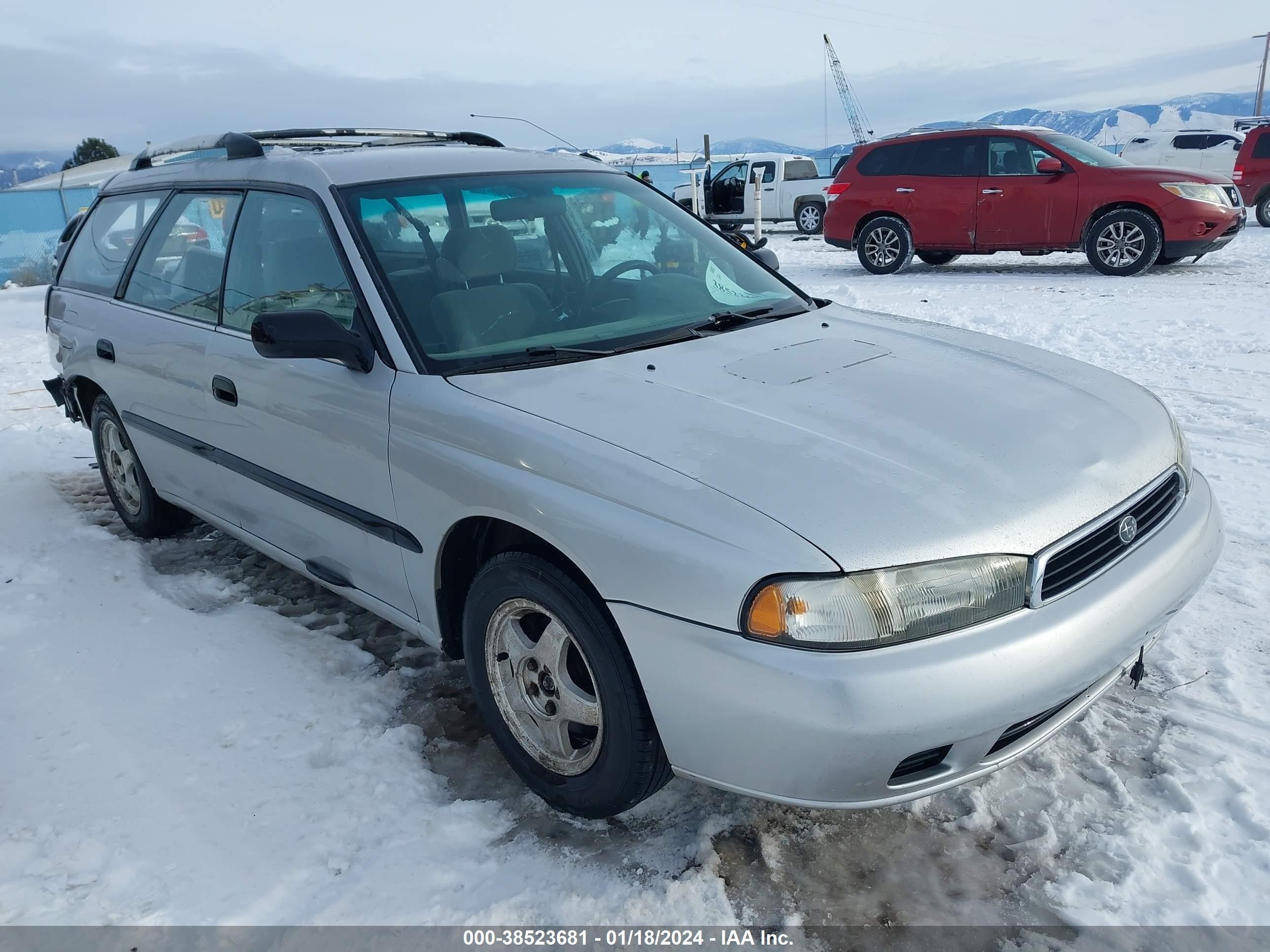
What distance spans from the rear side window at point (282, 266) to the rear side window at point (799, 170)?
1819 centimetres

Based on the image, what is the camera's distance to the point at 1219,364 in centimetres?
618

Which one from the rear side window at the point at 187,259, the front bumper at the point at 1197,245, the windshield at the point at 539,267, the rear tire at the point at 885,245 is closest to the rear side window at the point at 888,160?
the rear tire at the point at 885,245

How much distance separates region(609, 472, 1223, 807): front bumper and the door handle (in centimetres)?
189

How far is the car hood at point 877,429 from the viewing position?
2023 mm

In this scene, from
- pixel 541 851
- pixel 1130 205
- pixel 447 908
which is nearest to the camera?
pixel 447 908

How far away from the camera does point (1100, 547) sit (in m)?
2.21

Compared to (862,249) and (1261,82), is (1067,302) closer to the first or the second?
(862,249)

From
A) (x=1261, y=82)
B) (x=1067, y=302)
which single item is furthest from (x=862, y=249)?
(x=1261, y=82)

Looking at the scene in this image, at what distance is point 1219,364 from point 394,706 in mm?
5626

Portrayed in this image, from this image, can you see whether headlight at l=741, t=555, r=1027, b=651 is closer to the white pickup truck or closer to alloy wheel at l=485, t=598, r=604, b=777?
alloy wheel at l=485, t=598, r=604, b=777

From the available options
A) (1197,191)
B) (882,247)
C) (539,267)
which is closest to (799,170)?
(882,247)

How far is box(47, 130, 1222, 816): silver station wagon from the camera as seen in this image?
1.96 m

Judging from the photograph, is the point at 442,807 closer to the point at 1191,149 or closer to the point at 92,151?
the point at 1191,149

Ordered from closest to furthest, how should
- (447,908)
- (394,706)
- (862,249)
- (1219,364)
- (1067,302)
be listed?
1. (447,908)
2. (394,706)
3. (1219,364)
4. (1067,302)
5. (862,249)
